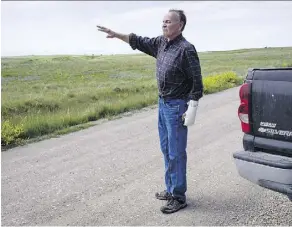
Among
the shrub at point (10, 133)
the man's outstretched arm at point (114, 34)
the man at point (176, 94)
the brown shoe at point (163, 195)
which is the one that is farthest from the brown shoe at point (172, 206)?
the shrub at point (10, 133)

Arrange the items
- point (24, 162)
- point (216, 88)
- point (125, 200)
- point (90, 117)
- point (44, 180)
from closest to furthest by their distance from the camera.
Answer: point (125, 200) → point (44, 180) → point (24, 162) → point (90, 117) → point (216, 88)

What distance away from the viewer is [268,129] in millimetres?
3602

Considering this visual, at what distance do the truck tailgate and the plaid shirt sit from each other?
60cm

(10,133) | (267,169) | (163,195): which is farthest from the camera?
(10,133)

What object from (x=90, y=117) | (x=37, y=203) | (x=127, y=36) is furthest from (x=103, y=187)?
(x=90, y=117)

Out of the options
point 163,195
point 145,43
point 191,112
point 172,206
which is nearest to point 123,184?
point 163,195

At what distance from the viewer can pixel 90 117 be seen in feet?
33.0

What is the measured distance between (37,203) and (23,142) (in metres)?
3.30

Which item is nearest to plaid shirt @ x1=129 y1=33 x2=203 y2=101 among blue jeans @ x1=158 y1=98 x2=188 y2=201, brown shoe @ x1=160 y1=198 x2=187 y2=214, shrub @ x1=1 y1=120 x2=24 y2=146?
blue jeans @ x1=158 y1=98 x2=188 y2=201

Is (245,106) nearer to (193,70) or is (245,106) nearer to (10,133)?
(193,70)

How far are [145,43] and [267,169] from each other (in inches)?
79.3

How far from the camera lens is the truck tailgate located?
3426 millimetres

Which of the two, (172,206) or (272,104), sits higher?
(272,104)

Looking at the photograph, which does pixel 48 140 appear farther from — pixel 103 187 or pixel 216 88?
pixel 216 88
